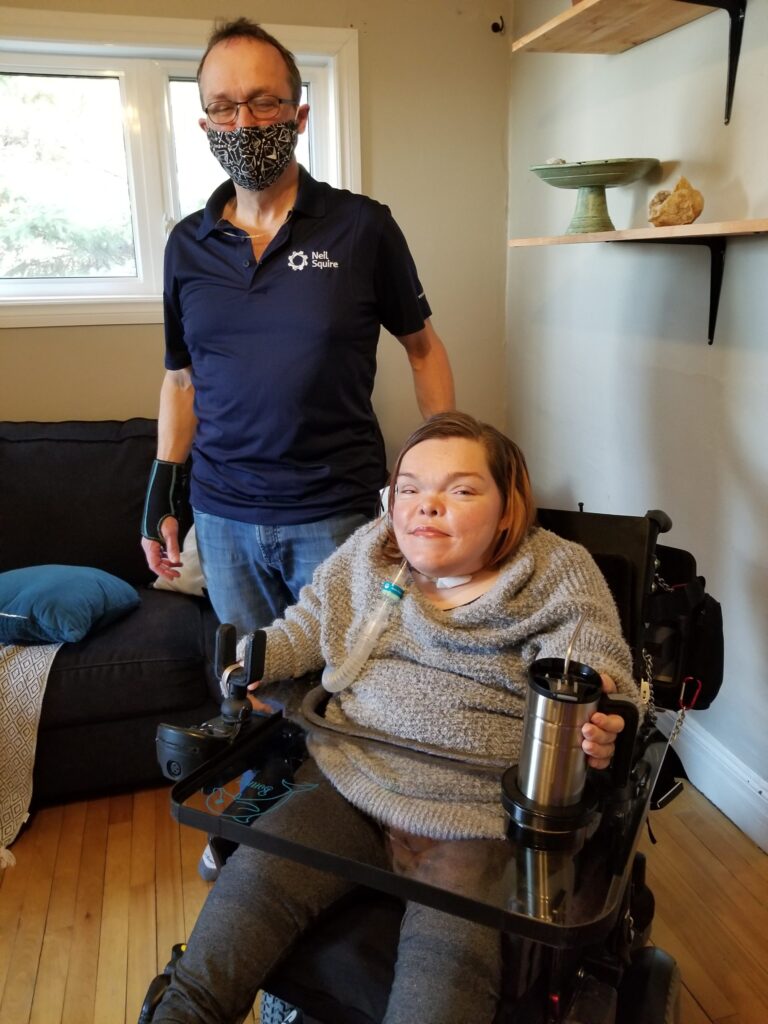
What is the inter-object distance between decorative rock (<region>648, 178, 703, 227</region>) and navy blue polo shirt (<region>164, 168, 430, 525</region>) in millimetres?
557

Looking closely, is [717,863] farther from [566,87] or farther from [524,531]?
[566,87]

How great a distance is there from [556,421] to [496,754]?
157 centimetres

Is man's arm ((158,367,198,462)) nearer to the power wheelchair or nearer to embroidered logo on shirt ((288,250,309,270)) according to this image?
embroidered logo on shirt ((288,250,309,270))

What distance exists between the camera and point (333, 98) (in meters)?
2.57

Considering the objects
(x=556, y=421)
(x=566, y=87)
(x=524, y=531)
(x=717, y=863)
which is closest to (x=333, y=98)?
(x=566, y=87)

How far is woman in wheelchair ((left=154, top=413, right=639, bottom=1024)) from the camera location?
980mm

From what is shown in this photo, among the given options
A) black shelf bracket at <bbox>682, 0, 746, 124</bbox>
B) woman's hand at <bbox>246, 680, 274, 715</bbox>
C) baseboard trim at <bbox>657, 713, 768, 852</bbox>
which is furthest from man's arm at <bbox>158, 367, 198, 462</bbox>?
baseboard trim at <bbox>657, 713, 768, 852</bbox>

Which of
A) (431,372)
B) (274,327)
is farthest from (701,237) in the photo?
(274,327)

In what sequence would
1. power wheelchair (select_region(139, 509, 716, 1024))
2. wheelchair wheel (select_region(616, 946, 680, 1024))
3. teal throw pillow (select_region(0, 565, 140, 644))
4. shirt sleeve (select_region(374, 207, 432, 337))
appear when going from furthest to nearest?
1. teal throw pillow (select_region(0, 565, 140, 644))
2. shirt sleeve (select_region(374, 207, 432, 337))
3. wheelchair wheel (select_region(616, 946, 680, 1024))
4. power wheelchair (select_region(139, 509, 716, 1024))

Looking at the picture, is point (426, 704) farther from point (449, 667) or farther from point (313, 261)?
point (313, 261)

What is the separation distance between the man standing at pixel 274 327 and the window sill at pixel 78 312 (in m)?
1.08

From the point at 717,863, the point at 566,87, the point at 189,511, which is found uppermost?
the point at 566,87

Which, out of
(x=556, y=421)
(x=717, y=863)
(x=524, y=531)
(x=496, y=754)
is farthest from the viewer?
(x=556, y=421)

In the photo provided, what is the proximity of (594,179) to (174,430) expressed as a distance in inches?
43.4
